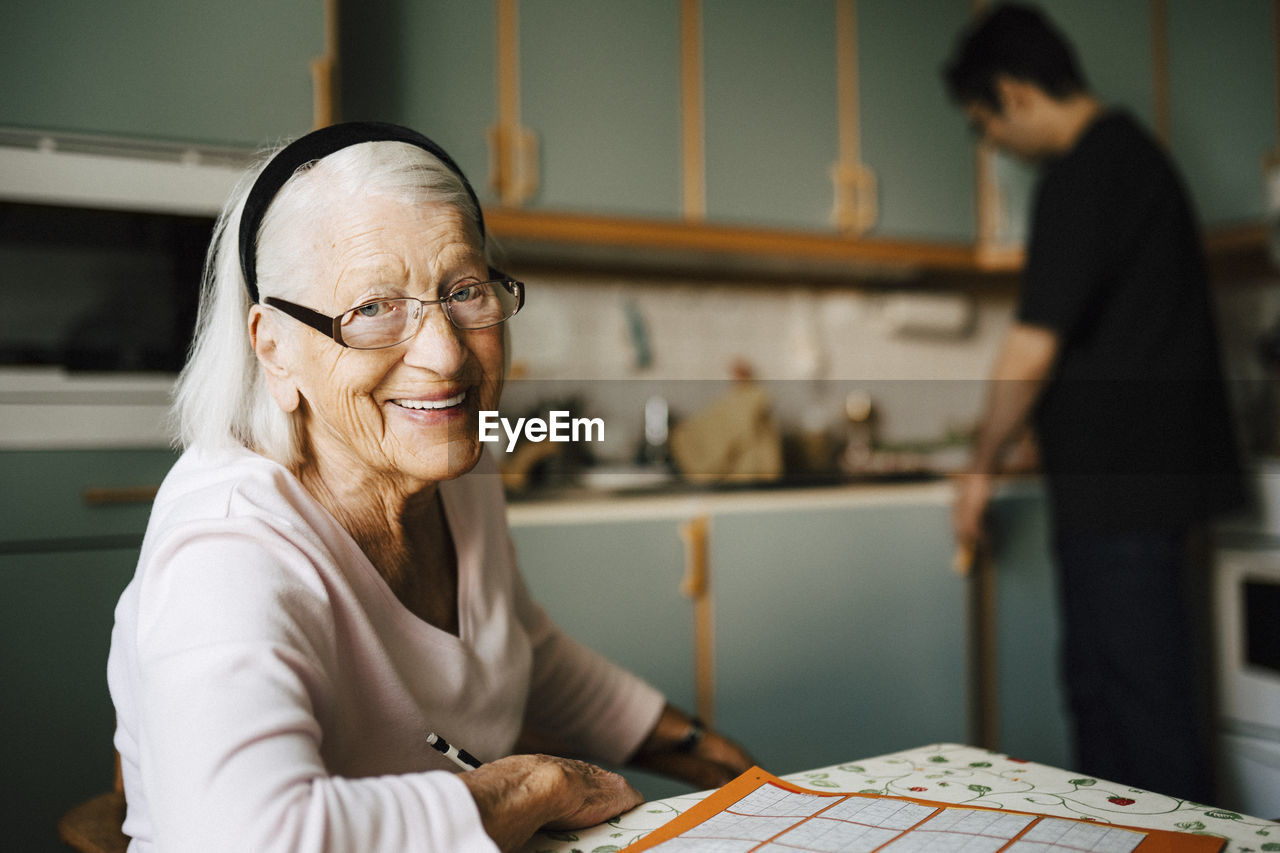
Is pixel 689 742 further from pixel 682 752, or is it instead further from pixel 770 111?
pixel 770 111

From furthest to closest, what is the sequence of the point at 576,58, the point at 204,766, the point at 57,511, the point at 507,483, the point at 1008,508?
1. the point at 1008,508
2. the point at 576,58
3. the point at 507,483
4. the point at 57,511
5. the point at 204,766

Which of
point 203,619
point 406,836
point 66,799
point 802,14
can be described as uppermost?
point 802,14

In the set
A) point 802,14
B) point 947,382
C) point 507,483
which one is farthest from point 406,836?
point 947,382

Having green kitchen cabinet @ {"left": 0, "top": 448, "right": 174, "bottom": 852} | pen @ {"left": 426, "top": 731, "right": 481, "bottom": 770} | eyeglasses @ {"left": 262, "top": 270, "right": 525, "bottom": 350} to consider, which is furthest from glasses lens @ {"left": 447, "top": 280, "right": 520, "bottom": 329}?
green kitchen cabinet @ {"left": 0, "top": 448, "right": 174, "bottom": 852}

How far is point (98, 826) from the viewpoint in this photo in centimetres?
76

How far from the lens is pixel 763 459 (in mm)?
2412

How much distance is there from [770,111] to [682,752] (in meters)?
1.79

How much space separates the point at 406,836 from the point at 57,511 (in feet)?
4.16

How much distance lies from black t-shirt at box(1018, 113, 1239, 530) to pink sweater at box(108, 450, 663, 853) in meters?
1.39

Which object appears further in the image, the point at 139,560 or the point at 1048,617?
the point at 1048,617

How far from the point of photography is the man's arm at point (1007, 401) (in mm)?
1863

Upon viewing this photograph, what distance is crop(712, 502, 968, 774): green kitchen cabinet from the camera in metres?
2.05

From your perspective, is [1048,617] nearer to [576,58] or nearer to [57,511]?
[576,58]

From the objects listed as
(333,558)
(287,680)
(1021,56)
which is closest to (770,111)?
(1021,56)
